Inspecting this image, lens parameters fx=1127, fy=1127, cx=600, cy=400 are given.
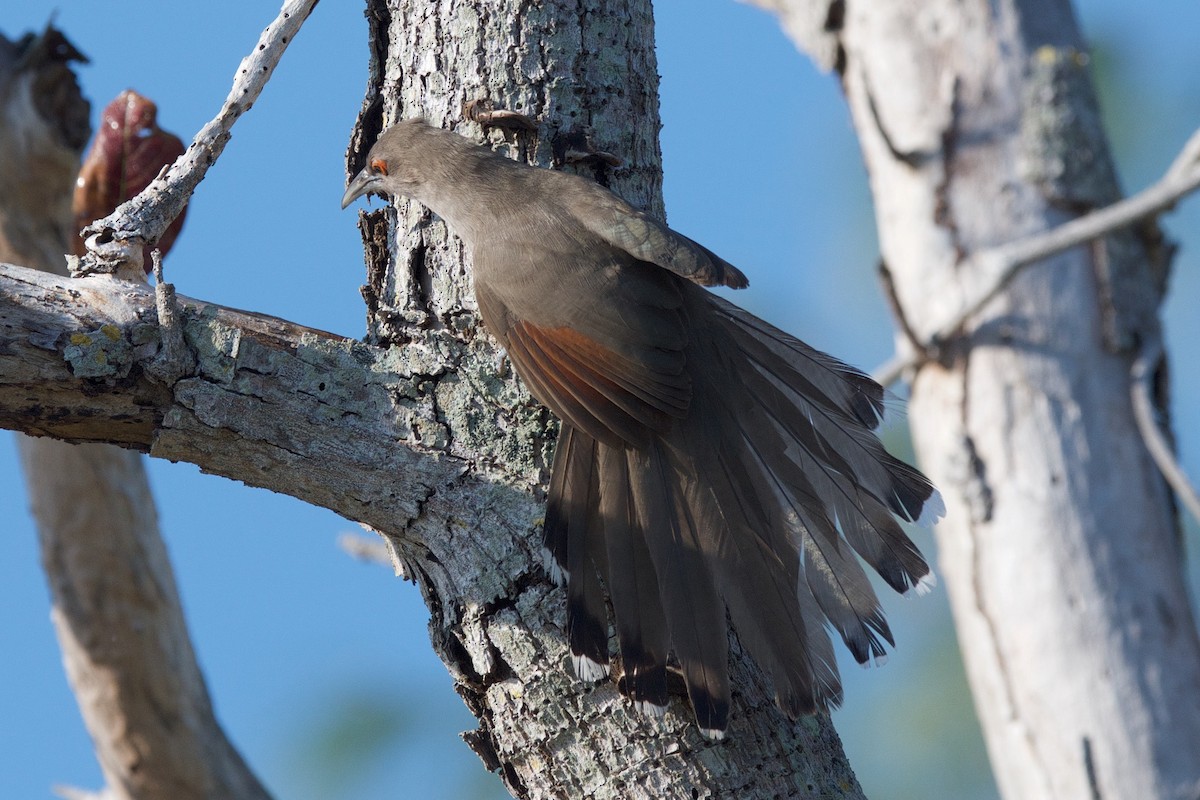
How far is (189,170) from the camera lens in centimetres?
282

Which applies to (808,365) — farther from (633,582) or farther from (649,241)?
(633,582)

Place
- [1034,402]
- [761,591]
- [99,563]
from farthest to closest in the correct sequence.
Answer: [99,563] → [1034,402] → [761,591]

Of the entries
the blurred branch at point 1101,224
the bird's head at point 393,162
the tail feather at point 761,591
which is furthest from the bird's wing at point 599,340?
the blurred branch at point 1101,224

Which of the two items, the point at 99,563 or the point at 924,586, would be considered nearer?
the point at 924,586

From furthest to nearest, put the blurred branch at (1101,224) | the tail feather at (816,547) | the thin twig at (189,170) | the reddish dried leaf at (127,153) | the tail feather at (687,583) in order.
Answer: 1. the reddish dried leaf at (127,153)
2. the blurred branch at (1101,224)
3. the tail feather at (816,547)
4. the thin twig at (189,170)
5. the tail feather at (687,583)

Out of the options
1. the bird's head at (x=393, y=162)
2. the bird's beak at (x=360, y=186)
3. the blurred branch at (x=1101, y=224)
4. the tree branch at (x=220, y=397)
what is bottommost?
the tree branch at (x=220, y=397)

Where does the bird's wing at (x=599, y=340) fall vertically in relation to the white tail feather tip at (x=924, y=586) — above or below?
above

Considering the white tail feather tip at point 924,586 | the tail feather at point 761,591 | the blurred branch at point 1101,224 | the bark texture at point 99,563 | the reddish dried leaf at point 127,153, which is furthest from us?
the bark texture at point 99,563

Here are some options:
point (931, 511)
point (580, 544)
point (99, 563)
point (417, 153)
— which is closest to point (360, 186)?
point (417, 153)

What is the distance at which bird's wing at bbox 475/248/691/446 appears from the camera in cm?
269

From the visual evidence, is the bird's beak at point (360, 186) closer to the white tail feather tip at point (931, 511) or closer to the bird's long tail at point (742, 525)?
the bird's long tail at point (742, 525)

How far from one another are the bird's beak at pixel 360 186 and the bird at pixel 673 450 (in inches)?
4.2

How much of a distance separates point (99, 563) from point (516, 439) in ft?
9.69

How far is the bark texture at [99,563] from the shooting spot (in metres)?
4.61
